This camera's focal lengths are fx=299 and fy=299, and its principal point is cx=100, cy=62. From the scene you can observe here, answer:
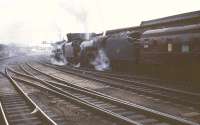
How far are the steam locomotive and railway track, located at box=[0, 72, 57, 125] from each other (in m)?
6.60

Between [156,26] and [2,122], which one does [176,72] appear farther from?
[2,122]

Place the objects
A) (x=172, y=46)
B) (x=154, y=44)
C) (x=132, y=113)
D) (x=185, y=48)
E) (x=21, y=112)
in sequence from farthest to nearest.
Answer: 1. (x=154, y=44)
2. (x=172, y=46)
3. (x=185, y=48)
4. (x=21, y=112)
5. (x=132, y=113)

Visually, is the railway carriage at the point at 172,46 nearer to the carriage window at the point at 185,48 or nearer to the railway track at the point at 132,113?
the carriage window at the point at 185,48

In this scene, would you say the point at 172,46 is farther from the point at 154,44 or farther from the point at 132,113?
the point at 132,113

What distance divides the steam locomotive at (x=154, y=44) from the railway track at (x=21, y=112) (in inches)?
260

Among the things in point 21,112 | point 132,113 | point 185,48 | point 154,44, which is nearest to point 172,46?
point 185,48

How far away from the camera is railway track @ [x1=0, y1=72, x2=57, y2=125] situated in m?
7.21

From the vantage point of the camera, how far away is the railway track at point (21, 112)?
721 cm

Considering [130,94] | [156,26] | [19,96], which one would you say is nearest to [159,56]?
[156,26]

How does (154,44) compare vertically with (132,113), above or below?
above

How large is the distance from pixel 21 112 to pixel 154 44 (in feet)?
26.7

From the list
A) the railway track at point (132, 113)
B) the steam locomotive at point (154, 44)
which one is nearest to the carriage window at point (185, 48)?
the steam locomotive at point (154, 44)

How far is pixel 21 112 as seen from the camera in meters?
8.38

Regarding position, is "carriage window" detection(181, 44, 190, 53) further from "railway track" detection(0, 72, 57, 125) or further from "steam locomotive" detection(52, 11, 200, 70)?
"railway track" detection(0, 72, 57, 125)
